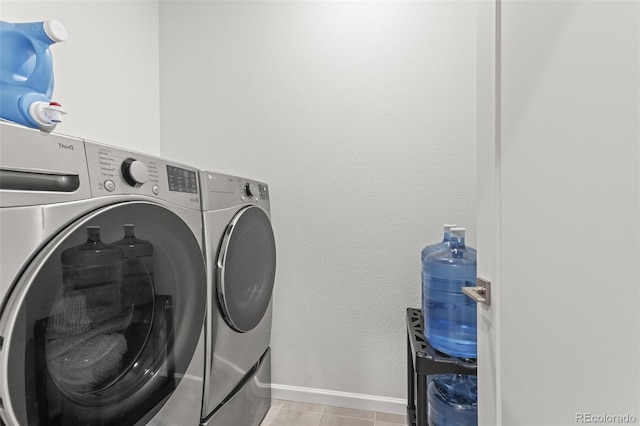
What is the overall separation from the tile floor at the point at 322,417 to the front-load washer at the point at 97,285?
0.67 meters

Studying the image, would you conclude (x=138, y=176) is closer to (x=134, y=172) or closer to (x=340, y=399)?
(x=134, y=172)

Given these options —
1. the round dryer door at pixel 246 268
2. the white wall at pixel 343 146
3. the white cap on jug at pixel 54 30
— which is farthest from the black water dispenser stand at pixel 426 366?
the white cap on jug at pixel 54 30

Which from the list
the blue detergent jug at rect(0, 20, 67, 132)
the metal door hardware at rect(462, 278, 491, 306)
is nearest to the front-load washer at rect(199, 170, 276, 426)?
the blue detergent jug at rect(0, 20, 67, 132)

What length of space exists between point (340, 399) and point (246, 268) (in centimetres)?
91

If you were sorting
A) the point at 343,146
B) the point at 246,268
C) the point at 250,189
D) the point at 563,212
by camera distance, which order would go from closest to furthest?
the point at 563,212 → the point at 246,268 → the point at 250,189 → the point at 343,146

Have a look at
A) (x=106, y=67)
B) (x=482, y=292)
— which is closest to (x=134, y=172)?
(x=482, y=292)

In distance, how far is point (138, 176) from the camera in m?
0.75

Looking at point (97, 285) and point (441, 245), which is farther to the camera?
point (441, 245)

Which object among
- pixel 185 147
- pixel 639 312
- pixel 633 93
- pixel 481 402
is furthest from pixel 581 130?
pixel 185 147

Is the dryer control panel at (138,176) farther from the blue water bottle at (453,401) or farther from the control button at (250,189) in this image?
the blue water bottle at (453,401)

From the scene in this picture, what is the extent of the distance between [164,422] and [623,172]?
108 cm

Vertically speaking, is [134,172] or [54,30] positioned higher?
[54,30]

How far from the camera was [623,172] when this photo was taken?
365 millimetres

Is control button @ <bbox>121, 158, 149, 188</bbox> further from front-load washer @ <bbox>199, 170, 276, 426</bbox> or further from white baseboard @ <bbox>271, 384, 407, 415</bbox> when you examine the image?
white baseboard @ <bbox>271, 384, 407, 415</bbox>
